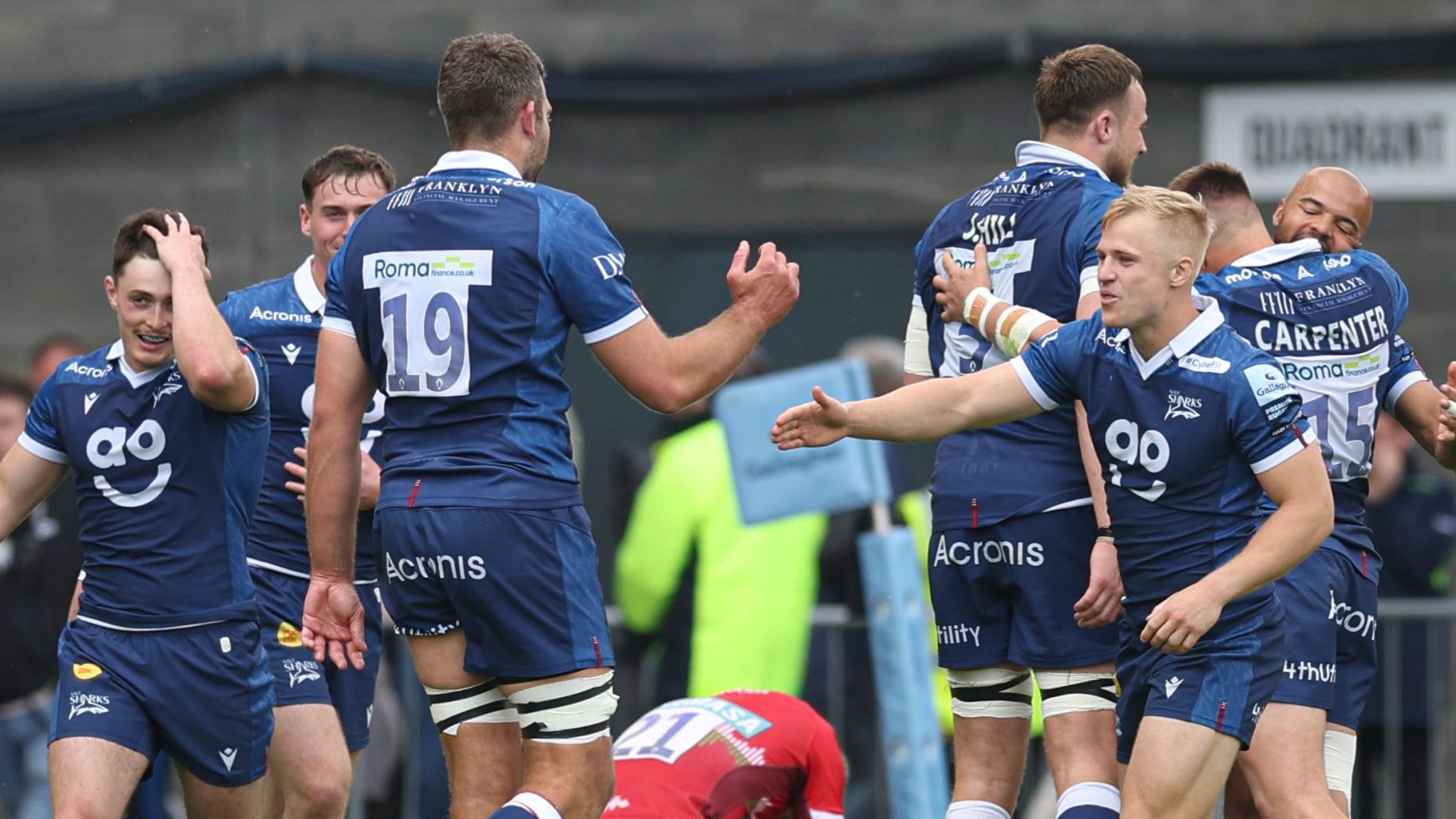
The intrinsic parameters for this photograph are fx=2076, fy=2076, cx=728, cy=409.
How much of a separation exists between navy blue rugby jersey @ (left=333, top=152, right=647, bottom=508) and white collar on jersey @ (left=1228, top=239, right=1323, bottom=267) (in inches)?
78.0

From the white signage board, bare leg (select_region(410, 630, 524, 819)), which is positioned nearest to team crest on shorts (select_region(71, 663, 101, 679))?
bare leg (select_region(410, 630, 524, 819))

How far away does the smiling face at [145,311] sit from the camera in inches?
234

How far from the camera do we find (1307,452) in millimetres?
5203

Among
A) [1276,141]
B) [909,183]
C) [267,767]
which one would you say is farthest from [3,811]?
[1276,141]

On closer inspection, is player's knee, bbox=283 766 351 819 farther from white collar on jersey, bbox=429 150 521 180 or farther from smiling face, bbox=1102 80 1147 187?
smiling face, bbox=1102 80 1147 187

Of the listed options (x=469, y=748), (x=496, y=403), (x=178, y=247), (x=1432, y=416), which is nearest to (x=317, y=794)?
(x=469, y=748)

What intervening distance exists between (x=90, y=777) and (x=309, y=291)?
1.81m

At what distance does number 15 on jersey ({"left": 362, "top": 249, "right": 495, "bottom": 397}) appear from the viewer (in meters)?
5.22

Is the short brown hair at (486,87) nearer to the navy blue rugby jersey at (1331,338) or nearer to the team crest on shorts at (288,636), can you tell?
the team crest on shorts at (288,636)

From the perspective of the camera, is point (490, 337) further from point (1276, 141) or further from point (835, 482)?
point (1276, 141)

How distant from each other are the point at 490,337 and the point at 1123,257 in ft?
5.30

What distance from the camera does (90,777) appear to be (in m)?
5.69

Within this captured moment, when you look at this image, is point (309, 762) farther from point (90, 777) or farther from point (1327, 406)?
point (1327, 406)

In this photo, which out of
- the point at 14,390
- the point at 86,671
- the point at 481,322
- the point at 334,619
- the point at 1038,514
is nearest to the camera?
the point at 481,322
